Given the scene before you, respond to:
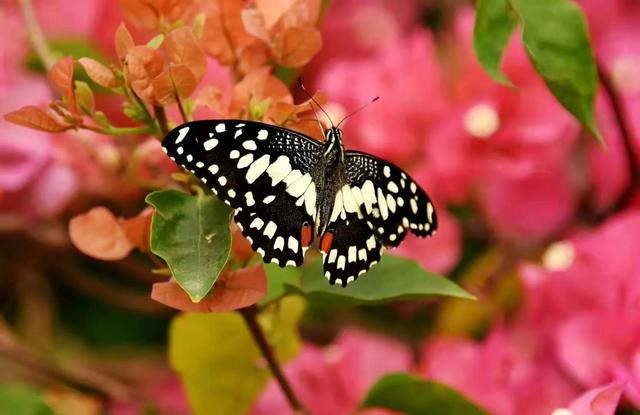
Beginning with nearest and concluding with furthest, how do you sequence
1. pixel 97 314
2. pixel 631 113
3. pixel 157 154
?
pixel 157 154 → pixel 631 113 → pixel 97 314

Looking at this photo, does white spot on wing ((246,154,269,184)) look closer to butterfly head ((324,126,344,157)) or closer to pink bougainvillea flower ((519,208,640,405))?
butterfly head ((324,126,344,157))

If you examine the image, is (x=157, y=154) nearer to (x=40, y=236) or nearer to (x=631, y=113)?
(x=40, y=236)

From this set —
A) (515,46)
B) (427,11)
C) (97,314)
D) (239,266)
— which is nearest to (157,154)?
(239,266)

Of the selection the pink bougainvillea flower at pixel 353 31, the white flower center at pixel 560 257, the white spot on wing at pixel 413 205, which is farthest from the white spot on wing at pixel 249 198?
the pink bougainvillea flower at pixel 353 31

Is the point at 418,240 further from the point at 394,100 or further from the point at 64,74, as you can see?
the point at 64,74

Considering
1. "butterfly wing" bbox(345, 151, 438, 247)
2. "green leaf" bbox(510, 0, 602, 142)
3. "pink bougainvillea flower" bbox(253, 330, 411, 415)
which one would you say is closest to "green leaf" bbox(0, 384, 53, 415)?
"pink bougainvillea flower" bbox(253, 330, 411, 415)

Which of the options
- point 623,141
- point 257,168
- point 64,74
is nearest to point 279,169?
point 257,168
